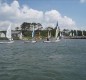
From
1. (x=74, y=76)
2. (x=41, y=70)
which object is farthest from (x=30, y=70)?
(x=74, y=76)

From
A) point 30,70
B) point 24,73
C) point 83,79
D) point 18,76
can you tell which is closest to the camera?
point 83,79

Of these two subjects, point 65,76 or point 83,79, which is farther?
point 65,76

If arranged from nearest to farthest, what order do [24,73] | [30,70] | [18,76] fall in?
[18,76]
[24,73]
[30,70]

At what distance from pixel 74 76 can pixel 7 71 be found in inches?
274

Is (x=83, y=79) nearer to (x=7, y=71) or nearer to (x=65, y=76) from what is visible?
(x=65, y=76)

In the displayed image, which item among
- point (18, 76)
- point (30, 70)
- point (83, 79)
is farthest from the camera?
point (30, 70)

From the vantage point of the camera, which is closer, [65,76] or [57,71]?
[65,76]

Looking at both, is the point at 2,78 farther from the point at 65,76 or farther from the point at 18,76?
the point at 65,76

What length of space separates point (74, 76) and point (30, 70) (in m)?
5.29

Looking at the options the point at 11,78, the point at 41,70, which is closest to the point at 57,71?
the point at 41,70

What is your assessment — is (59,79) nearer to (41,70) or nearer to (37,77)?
(37,77)

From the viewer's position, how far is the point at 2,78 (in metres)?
23.8

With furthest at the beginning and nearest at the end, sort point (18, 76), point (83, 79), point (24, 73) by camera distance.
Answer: point (24, 73), point (18, 76), point (83, 79)

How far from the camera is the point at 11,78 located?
23.8m
